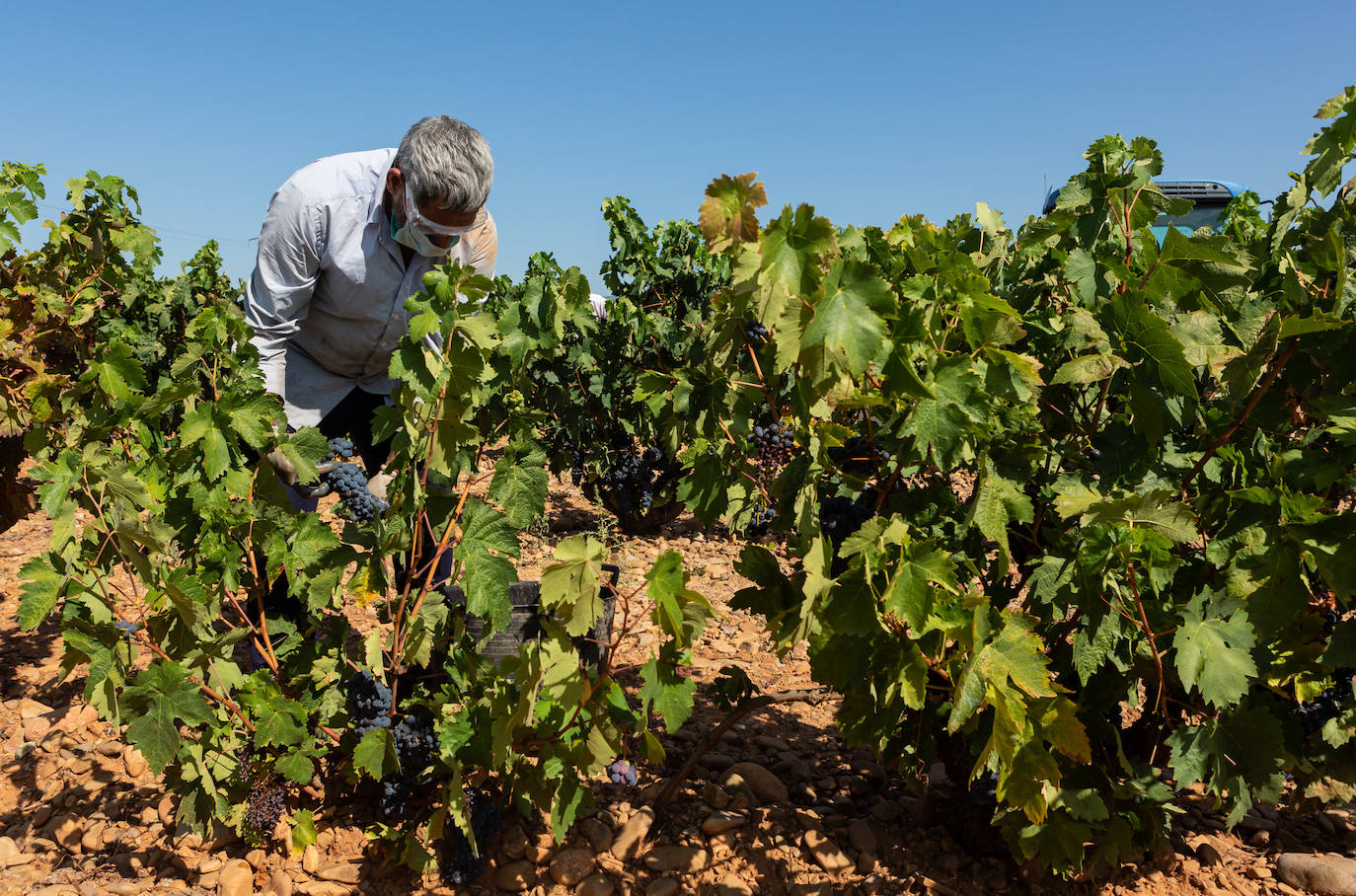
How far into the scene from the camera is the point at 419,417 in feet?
6.86

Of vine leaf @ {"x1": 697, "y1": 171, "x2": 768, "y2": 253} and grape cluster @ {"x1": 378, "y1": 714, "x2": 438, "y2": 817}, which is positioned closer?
vine leaf @ {"x1": 697, "y1": 171, "x2": 768, "y2": 253}

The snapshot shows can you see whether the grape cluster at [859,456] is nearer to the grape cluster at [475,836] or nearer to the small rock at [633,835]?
the small rock at [633,835]

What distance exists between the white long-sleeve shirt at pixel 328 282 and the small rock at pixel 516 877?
4.98ft

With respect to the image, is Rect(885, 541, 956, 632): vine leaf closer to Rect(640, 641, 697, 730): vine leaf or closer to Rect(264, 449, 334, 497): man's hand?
Rect(640, 641, 697, 730): vine leaf

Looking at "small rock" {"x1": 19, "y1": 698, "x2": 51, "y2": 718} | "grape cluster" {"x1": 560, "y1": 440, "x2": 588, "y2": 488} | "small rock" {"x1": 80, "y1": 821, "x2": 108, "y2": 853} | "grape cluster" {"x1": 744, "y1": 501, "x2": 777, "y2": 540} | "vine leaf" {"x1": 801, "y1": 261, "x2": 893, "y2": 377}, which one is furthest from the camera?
"grape cluster" {"x1": 560, "y1": 440, "x2": 588, "y2": 488}

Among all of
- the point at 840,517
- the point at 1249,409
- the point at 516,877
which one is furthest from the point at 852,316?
the point at 516,877

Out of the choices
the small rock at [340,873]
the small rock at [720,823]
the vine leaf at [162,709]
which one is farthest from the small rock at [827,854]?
the vine leaf at [162,709]

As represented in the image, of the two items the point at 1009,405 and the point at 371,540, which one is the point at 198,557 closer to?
the point at 371,540

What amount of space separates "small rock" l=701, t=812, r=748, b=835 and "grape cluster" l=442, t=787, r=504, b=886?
0.56m

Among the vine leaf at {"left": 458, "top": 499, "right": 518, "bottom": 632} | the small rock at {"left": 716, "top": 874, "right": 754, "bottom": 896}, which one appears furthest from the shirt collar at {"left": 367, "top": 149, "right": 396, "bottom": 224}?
the small rock at {"left": 716, "top": 874, "right": 754, "bottom": 896}

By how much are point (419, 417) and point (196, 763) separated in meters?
1.03

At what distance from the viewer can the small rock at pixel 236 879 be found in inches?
91.0

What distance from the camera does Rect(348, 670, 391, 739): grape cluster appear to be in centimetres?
233

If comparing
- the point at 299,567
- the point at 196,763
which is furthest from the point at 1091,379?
the point at 196,763
